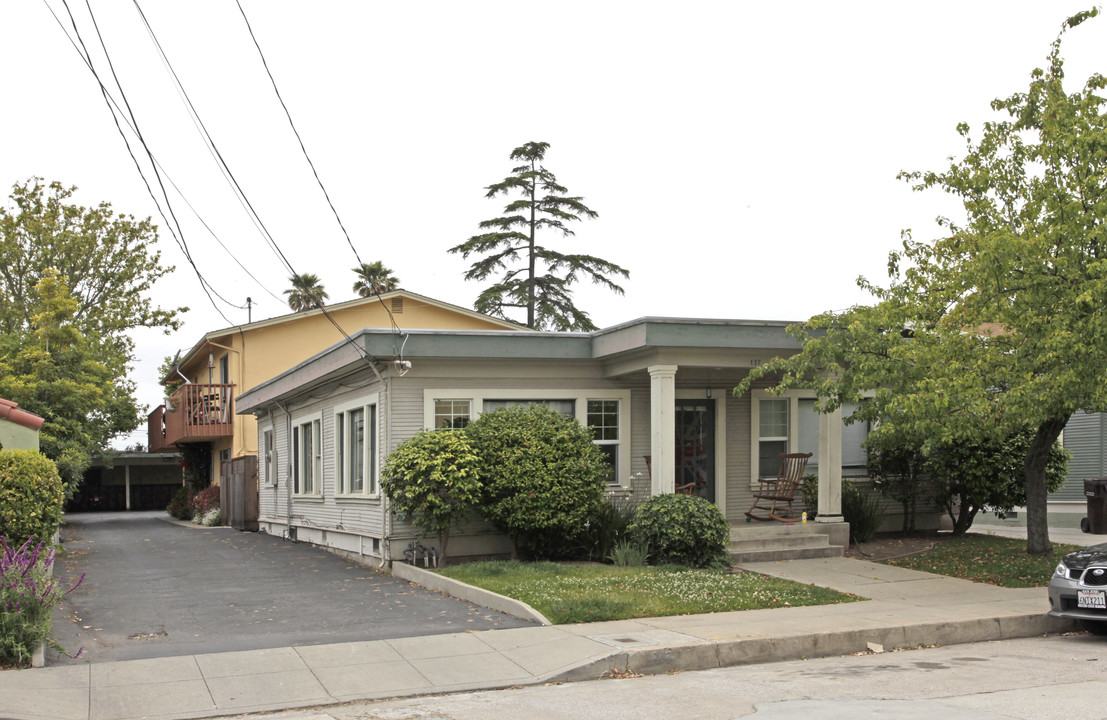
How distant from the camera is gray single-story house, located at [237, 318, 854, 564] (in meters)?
14.8

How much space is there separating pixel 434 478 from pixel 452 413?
2122 mm

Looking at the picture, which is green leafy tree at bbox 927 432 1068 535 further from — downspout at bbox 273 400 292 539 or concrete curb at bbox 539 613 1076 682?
downspout at bbox 273 400 292 539

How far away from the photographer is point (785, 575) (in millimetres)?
13430

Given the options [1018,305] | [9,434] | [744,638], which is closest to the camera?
[744,638]

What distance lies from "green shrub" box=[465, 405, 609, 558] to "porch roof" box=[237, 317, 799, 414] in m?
1.19

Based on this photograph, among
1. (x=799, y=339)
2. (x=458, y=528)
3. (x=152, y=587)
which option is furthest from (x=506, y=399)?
(x=152, y=587)

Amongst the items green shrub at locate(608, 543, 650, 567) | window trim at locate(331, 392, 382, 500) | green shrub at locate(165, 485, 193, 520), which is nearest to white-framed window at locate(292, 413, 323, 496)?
window trim at locate(331, 392, 382, 500)

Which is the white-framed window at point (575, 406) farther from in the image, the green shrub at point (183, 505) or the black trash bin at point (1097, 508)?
the green shrub at point (183, 505)

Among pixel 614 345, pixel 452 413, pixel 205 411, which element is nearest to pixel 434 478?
pixel 452 413

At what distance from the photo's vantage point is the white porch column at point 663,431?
14.6 metres

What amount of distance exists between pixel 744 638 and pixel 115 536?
2090cm

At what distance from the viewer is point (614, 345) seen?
15.2m

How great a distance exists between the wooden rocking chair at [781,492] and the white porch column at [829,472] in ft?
1.81

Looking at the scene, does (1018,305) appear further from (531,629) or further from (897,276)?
(531,629)
